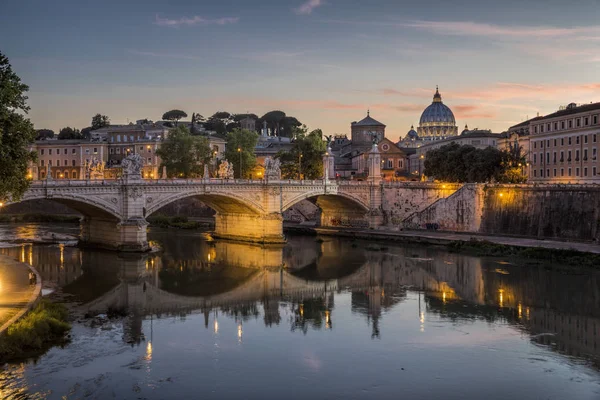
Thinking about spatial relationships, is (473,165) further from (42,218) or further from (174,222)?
(42,218)

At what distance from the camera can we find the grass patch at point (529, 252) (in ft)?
126

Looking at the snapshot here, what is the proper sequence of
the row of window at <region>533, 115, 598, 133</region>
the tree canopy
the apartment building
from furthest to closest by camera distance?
the row of window at <region>533, 115, 598, 133</region> → the apartment building → the tree canopy

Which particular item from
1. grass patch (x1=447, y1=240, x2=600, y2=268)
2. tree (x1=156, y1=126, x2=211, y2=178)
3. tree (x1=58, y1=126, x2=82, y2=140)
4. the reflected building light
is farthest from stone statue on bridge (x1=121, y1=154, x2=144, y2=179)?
tree (x1=58, y1=126, x2=82, y2=140)

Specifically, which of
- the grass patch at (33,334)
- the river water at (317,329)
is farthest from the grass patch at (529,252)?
the grass patch at (33,334)

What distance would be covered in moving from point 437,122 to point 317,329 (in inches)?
5456

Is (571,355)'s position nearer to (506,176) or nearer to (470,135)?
(506,176)

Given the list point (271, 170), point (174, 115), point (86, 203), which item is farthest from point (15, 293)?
point (174, 115)

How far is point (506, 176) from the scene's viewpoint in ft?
200

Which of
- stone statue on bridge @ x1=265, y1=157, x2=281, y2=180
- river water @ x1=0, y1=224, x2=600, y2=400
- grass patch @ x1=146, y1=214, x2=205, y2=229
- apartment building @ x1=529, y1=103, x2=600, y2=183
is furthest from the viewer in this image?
apartment building @ x1=529, y1=103, x2=600, y2=183

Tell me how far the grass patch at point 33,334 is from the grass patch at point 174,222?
119 feet

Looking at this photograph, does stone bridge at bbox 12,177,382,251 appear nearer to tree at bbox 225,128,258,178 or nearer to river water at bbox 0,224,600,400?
river water at bbox 0,224,600,400

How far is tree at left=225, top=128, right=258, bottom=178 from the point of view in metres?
75.5

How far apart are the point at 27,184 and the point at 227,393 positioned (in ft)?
46.2

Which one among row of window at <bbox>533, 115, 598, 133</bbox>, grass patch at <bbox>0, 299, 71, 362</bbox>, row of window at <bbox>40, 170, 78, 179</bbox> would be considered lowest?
grass patch at <bbox>0, 299, 71, 362</bbox>
